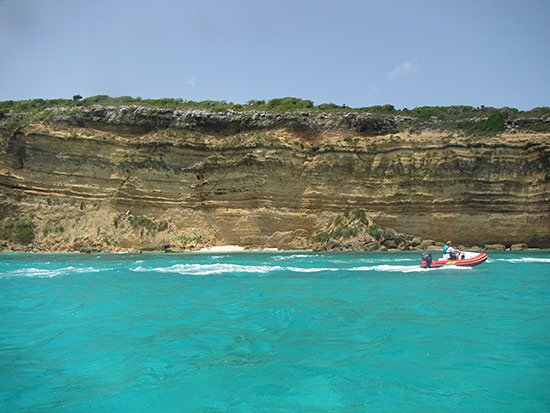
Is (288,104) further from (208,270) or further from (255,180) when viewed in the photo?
(208,270)

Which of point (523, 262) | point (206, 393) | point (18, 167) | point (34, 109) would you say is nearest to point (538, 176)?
point (523, 262)

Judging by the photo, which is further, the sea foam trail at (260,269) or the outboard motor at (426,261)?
the outboard motor at (426,261)

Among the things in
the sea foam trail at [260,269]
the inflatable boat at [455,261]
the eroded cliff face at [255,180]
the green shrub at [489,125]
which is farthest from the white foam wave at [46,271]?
the green shrub at [489,125]

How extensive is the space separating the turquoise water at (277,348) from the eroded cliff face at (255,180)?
866 inches

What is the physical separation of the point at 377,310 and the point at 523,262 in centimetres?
1748

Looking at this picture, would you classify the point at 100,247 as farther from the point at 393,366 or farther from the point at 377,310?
the point at 393,366

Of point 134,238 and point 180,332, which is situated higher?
point 180,332

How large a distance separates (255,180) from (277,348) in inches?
1237

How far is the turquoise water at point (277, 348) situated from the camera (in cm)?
632

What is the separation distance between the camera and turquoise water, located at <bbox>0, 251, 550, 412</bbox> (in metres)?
6.32

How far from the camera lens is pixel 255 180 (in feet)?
130

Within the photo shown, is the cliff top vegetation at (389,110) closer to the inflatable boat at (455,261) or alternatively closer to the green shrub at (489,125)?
the green shrub at (489,125)

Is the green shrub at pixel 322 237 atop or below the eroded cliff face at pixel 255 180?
below

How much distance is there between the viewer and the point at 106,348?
877 centimetres
